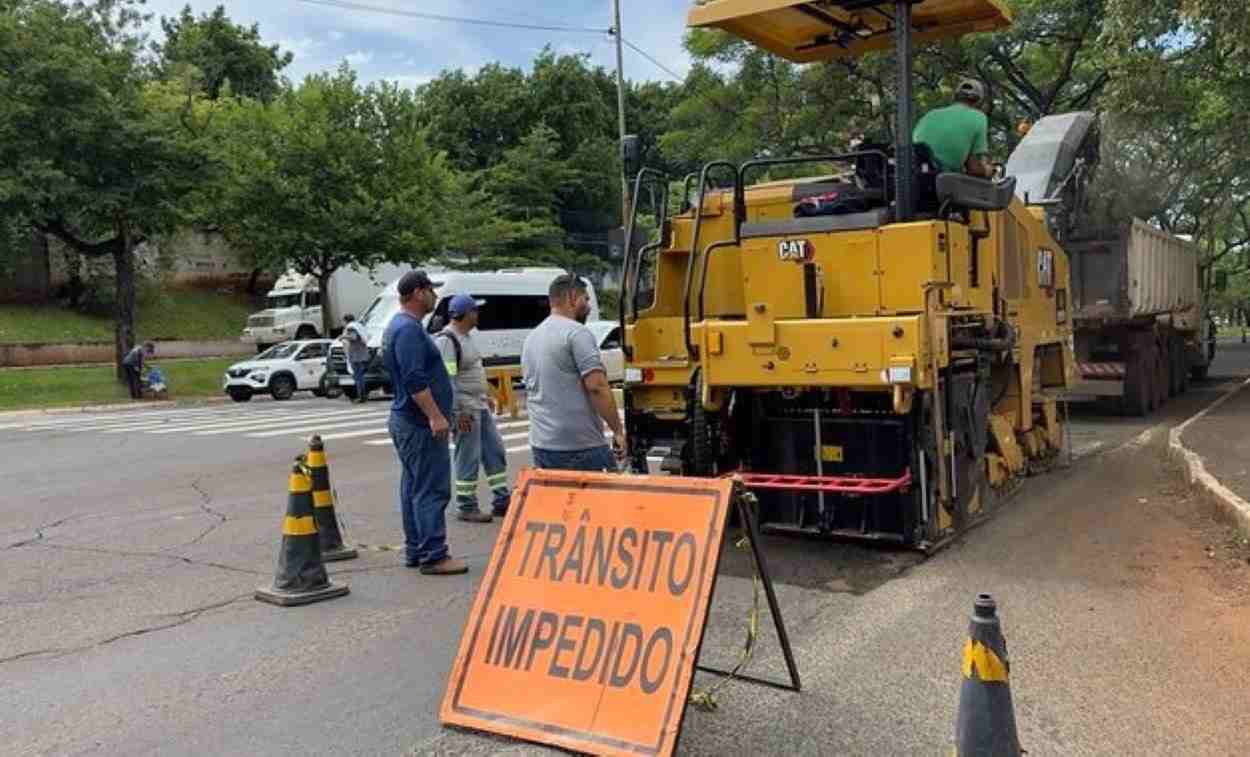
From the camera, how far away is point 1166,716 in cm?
415

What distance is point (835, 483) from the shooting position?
259 inches

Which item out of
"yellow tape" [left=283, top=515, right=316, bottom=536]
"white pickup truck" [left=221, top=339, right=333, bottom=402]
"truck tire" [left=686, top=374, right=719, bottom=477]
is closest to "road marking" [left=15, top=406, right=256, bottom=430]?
"white pickup truck" [left=221, top=339, right=333, bottom=402]

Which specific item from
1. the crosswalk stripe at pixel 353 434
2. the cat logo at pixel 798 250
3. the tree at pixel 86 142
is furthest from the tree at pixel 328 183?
the cat logo at pixel 798 250

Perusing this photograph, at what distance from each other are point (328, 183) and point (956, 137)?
2539 cm

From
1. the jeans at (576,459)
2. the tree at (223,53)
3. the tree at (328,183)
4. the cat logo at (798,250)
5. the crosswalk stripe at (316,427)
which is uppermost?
the tree at (223,53)

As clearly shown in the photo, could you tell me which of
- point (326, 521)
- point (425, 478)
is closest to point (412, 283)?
point (425, 478)

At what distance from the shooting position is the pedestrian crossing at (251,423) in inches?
617

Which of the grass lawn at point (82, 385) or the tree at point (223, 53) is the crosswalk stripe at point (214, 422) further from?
the tree at point (223, 53)

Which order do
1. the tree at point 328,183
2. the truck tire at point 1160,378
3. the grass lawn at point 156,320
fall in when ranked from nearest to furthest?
the truck tire at point 1160,378 → the tree at point 328,183 → the grass lawn at point 156,320

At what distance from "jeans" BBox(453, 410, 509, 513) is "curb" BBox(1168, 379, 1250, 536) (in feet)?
17.2

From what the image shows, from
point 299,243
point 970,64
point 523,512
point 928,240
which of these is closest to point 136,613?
point 523,512

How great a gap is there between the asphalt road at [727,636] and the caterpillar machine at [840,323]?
53 centimetres

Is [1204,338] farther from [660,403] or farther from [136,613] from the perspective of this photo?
[136,613]

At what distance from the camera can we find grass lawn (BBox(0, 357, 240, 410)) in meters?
25.5
